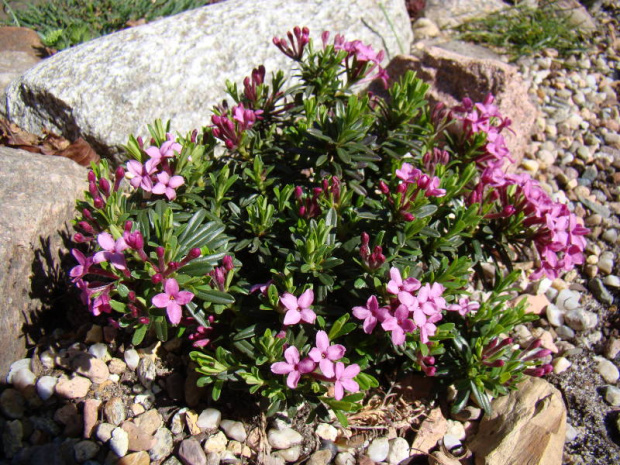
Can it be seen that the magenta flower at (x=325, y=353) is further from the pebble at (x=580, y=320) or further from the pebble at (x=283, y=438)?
the pebble at (x=580, y=320)

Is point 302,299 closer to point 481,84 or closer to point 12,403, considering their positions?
point 12,403

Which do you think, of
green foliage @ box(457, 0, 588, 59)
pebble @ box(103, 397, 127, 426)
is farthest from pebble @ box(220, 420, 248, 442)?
green foliage @ box(457, 0, 588, 59)

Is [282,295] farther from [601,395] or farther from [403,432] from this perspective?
[601,395]


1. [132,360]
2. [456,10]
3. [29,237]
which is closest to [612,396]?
[132,360]

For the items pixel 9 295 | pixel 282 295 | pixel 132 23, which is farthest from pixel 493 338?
pixel 132 23

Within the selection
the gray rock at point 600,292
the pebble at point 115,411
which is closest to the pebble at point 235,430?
the pebble at point 115,411

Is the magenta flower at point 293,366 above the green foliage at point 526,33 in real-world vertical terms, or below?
below

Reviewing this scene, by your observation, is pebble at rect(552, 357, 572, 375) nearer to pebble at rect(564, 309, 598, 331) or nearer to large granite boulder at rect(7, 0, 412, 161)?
pebble at rect(564, 309, 598, 331)

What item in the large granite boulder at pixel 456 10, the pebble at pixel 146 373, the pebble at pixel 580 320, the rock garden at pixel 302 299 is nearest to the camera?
the rock garden at pixel 302 299
